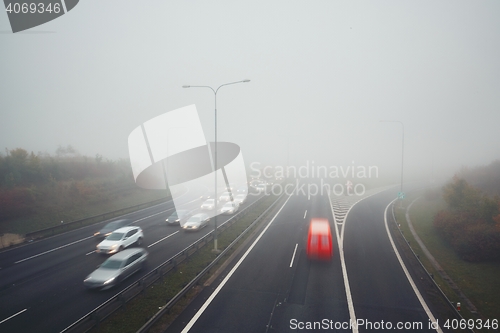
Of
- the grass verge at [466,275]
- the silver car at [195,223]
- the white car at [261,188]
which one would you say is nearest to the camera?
the grass verge at [466,275]

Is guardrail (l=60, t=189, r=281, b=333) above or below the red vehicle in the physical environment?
above

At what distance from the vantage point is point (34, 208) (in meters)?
28.1

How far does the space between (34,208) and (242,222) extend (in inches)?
878

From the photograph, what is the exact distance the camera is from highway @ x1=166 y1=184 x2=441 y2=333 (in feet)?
34.0

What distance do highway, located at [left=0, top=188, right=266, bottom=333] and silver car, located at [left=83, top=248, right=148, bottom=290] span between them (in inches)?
15.3

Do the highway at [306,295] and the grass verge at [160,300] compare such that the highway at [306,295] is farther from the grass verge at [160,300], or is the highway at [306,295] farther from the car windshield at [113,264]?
the car windshield at [113,264]

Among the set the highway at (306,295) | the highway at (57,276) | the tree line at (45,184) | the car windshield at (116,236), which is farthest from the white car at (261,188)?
the car windshield at (116,236)

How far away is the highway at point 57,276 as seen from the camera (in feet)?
35.3

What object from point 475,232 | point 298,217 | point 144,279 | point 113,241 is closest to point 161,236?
point 113,241

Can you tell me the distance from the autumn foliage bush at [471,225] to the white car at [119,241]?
23248 millimetres

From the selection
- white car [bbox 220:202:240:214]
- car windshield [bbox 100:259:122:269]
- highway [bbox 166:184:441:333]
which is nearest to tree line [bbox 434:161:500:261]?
highway [bbox 166:184:441:333]

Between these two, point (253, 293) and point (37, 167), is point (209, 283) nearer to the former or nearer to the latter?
point (253, 293)

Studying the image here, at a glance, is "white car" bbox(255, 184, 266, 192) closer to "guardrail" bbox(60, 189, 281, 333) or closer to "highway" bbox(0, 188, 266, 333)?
"highway" bbox(0, 188, 266, 333)

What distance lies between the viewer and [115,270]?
13406mm
